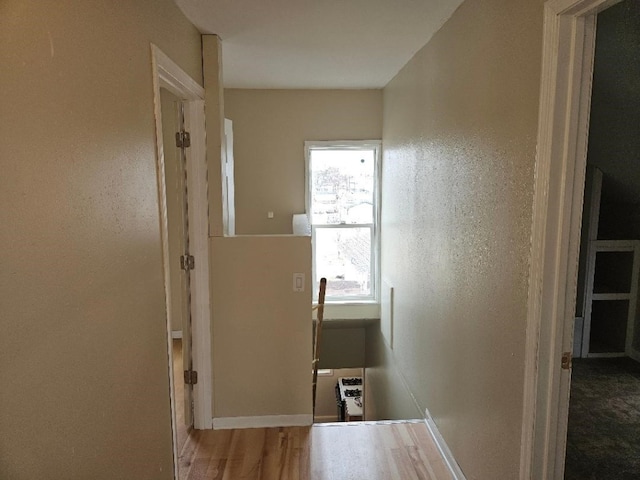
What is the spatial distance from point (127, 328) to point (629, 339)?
3.99 meters

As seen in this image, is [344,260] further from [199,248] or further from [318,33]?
[318,33]

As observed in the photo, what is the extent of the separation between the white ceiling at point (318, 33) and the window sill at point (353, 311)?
2.43 metres

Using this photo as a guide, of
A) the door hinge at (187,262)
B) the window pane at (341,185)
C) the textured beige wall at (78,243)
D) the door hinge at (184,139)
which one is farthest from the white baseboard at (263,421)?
the window pane at (341,185)

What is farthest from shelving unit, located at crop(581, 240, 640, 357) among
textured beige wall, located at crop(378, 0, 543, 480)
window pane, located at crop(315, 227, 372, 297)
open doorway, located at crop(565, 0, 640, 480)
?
window pane, located at crop(315, 227, 372, 297)

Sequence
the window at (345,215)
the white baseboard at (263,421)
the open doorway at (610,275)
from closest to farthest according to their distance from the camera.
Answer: the open doorway at (610,275) < the white baseboard at (263,421) < the window at (345,215)

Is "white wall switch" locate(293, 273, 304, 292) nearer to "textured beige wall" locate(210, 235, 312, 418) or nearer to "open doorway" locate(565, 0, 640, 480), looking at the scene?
"textured beige wall" locate(210, 235, 312, 418)

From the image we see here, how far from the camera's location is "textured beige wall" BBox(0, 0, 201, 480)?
2.98ft

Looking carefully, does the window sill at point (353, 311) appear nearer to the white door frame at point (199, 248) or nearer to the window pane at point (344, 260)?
the window pane at point (344, 260)

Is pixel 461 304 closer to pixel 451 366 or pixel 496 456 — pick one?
pixel 451 366

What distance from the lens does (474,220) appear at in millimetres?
2150

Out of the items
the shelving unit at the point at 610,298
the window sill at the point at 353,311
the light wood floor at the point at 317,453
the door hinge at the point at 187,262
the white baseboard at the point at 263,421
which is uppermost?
the door hinge at the point at 187,262

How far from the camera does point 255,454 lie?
2.71 meters

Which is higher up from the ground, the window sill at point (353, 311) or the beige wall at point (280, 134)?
the beige wall at point (280, 134)

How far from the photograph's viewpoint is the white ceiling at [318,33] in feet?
7.52
